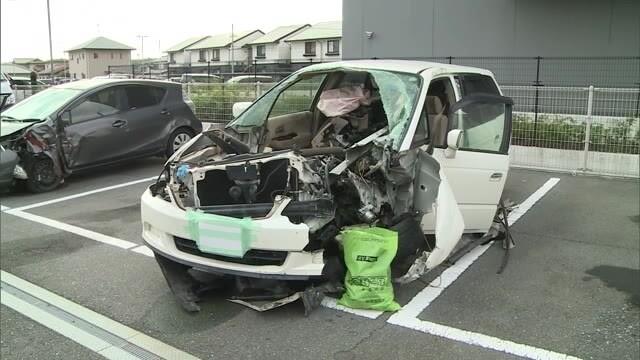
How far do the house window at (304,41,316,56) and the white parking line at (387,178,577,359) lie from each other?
53.5m

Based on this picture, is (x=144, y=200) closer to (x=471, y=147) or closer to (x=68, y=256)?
(x=68, y=256)

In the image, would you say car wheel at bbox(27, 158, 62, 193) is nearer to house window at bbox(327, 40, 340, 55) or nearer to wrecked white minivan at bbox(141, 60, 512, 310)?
wrecked white minivan at bbox(141, 60, 512, 310)

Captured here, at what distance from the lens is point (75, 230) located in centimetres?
622

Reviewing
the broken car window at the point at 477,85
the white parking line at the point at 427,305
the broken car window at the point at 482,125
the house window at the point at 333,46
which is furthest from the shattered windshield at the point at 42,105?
the house window at the point at 333,46

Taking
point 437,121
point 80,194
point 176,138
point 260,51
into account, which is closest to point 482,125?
point 437,121

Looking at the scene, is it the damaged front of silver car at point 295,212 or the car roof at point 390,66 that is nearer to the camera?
the damaged front of silver car at point 295,212

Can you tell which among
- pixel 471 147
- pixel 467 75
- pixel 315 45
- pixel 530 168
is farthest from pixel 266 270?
pixel 315 45

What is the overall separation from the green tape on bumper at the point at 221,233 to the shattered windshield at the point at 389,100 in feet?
4.37

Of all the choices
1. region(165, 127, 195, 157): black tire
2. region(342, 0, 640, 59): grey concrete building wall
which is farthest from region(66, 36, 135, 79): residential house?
region(165, 127, 195, 157): black tire

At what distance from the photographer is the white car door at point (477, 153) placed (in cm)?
488

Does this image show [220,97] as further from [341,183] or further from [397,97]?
[341,183]

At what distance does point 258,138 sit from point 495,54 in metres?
11.5

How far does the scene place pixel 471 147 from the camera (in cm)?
509

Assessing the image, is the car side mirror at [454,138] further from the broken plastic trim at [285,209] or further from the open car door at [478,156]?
the broken plastic trim at [285,209]
